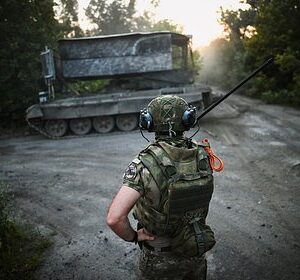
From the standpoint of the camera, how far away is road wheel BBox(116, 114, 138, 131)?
43.7ft

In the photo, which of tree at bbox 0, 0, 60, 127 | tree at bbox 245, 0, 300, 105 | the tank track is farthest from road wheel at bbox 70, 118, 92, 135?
tree at bbox 245, 0, 300, 105

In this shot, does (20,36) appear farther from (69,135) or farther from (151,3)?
(151,3)

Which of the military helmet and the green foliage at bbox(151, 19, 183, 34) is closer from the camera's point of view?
the military helmet

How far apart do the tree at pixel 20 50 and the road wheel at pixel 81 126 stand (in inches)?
117

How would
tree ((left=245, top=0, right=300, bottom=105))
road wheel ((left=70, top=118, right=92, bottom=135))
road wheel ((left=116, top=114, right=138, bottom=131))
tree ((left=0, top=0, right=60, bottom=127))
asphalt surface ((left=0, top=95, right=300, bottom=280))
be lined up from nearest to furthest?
asphalt surface ((left=0, top=95, right=300, bottom=280)), road wheel ((left=116, top=114, right=138, bottom=131)), road wheel ((left=70, top=118, right=92, bottom=135)), tree ((left=0, top=0, right=60, bottom=127)), tree ((left=245, top=0, right=300, bottom=105))

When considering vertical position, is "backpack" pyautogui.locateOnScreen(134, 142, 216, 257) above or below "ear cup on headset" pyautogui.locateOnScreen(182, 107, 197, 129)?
below

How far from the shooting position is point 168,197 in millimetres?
2379

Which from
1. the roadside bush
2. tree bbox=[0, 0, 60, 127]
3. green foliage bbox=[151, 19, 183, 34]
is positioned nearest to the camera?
tree bbox=[0, 0, 60, 127]

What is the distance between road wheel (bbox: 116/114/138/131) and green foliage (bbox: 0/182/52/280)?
7920 millimetres

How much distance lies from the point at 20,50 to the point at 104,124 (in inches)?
205

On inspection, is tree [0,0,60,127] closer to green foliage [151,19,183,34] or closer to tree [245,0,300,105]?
tree [245,0,300,105]

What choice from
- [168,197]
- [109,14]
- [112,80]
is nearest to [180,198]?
[168,197]

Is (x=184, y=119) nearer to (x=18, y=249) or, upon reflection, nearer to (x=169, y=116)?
(x=169, y=116)

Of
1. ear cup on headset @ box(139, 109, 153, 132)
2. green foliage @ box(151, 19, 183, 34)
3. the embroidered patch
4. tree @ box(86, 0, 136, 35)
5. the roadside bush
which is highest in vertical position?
tree @ box(86, 0, 136, 35)
